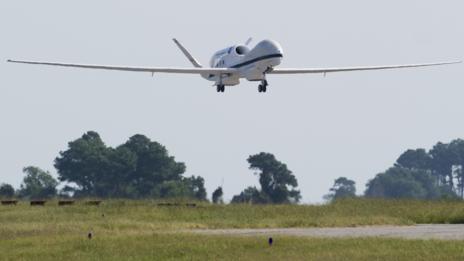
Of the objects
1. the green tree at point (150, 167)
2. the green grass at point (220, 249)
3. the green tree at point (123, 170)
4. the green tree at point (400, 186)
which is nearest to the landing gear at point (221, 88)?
the green grass at point (220, 249)

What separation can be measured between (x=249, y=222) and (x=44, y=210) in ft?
47.8

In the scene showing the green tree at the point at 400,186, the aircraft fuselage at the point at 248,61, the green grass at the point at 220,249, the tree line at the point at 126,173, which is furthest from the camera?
the green tree at the point at 400,186

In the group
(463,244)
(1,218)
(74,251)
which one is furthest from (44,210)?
(463,244)

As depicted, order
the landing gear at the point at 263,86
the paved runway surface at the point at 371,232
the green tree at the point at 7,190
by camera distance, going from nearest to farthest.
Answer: the paved runway surface at the point at 371,232
the landing gear at the point at 263,86
the green tree at the point at 7,190

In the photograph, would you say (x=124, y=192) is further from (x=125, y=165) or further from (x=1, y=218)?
(x=1, y=218)

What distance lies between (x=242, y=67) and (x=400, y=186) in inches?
3490

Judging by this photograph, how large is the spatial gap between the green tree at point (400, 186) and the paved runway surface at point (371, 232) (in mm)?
94095

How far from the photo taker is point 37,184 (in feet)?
451

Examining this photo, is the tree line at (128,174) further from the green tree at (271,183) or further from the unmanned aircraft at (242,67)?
the unmanned aircraft at (242,67)

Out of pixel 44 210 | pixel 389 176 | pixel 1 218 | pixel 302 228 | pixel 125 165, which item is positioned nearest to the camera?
pixel 302 228

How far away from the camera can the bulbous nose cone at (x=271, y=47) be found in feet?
248

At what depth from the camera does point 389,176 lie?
565 ft

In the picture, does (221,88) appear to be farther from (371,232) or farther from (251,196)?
(251,196)

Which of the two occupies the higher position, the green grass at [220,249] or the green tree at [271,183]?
the green tree at [271,183]
